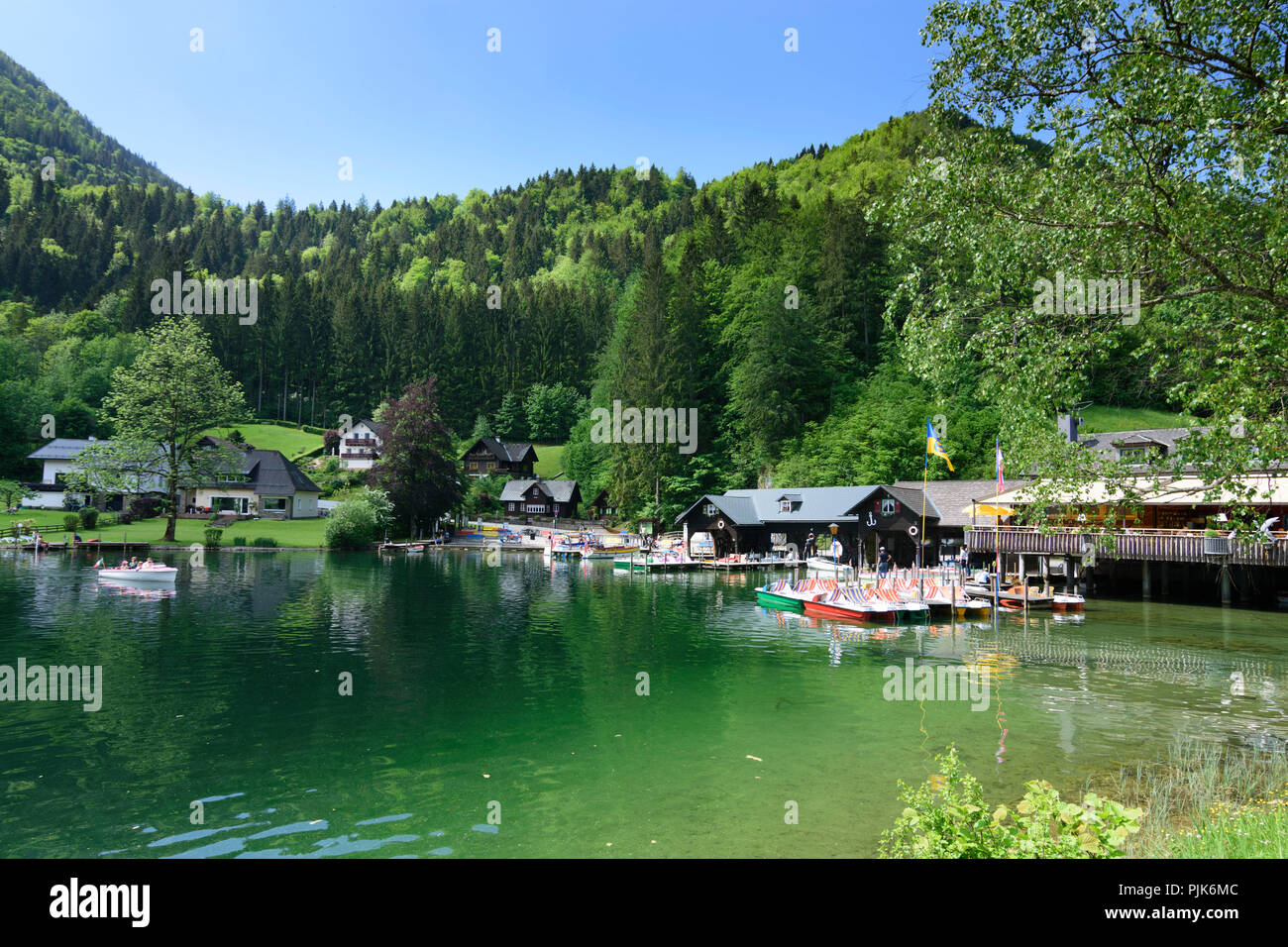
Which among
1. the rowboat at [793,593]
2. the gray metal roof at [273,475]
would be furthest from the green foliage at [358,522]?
the rowboat at [793,593]

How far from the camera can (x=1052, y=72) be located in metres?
12.4

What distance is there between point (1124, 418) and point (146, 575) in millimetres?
81125

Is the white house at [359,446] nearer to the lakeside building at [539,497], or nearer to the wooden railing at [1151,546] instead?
the lakeside building at [539,497]

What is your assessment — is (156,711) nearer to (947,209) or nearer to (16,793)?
(16,793)

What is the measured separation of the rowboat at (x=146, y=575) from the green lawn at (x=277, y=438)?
65.3 m

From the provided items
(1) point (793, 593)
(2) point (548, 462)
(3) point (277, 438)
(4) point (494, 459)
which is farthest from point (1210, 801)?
(3) point (277, 438)

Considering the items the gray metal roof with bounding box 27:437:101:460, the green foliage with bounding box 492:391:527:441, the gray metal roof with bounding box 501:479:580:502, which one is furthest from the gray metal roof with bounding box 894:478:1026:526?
the gray metal roof with bounding box 27:437:101:460

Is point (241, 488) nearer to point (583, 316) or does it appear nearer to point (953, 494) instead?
point (583, 316)

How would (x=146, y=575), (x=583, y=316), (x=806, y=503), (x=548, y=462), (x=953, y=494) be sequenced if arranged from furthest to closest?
(x=583, y=316) < (x=548, y=462) < (x=806, y=503) < (x=953, y=494) < (x=146, y=575)

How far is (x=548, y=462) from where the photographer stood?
380ft

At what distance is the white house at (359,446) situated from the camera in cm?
10162

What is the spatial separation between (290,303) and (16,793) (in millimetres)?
124467

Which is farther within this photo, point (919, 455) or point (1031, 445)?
point (919, 455)
